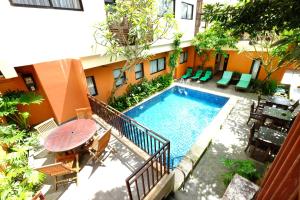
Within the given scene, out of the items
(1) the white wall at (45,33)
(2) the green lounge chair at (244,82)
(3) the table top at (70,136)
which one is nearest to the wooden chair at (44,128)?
(3) the table top at (70,136)

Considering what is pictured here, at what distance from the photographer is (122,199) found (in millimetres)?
4109

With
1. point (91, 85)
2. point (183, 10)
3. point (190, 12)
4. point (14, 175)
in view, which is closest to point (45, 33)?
point (91, 85)

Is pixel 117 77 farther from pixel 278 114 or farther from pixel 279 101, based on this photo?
pixel 279 101

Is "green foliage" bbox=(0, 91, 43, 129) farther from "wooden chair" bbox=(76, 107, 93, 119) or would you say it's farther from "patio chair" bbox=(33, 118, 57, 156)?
"wooden chair" bbox=(76, 107, 93, 119)

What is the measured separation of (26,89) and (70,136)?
12.1 ft

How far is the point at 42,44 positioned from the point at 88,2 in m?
2.61

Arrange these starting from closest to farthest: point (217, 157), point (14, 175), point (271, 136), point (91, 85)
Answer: point (14, 175) → point (271, 136) → point (217, 157) → point (91, 85)

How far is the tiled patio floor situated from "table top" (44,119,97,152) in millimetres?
929

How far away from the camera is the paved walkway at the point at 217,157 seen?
15.3ft

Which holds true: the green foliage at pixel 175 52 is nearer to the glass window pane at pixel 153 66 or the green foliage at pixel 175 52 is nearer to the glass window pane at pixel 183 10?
the glass window pane at pixel 153 66

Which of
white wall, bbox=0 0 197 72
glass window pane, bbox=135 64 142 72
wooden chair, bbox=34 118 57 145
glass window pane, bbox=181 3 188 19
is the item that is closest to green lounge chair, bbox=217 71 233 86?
glass window pane, bbox=181 3 188 19

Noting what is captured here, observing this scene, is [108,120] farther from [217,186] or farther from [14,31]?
[217,186]

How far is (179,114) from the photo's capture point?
9961 millimetres

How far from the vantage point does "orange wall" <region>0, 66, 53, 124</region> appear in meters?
6.17
